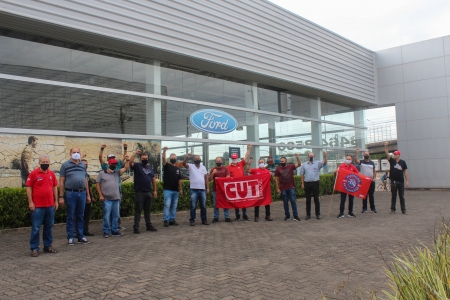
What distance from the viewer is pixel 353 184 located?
11523 mm

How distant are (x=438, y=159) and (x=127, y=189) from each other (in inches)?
770

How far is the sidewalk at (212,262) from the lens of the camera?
461cm

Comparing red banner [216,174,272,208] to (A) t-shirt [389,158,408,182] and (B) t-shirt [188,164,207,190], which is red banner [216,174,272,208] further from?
(A) t-shirt [389,158,408,182]

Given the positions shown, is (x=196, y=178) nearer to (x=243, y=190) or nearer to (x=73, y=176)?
(x=243, y=190)

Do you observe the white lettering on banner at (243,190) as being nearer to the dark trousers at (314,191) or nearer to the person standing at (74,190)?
the dark trousers at (314,191)

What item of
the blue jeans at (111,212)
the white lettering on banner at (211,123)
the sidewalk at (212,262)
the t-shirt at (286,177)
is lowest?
the sidewalk at (212,262)

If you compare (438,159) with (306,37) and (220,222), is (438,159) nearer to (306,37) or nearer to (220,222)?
(306,37)

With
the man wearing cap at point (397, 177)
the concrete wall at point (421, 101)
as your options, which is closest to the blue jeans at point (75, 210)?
the man wearing cap at point (397, 177)

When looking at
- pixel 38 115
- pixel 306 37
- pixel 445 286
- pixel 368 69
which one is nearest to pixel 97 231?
pixel 38 115

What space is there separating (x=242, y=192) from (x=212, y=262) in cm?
515

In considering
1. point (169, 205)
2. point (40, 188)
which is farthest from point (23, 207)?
point (169, 205)

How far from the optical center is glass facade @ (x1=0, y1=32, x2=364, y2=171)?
1100 cm

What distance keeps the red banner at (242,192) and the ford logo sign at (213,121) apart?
172 inches

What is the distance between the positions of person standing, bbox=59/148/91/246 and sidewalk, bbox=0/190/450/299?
1.17 feet
